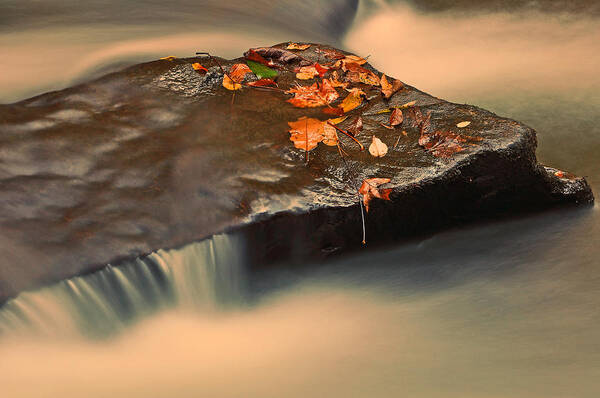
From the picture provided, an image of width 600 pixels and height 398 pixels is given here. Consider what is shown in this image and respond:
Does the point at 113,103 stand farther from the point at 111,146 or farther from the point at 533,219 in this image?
the point at 533,219

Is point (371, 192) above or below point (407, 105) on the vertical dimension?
below

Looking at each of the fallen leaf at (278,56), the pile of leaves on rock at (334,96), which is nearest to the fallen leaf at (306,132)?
the pile of leaves on rock at (334,96)

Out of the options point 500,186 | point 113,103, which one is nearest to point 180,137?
point 113,103

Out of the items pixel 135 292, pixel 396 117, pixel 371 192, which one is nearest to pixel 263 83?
pixel 396 117

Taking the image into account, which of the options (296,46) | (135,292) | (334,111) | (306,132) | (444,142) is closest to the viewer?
(135,292)

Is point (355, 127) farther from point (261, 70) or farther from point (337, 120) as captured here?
point (261, 70)

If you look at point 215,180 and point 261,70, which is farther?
point 261,70

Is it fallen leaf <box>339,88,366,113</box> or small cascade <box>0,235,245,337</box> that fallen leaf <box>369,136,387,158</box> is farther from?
small cascade <box>0,235,245,337</box>
